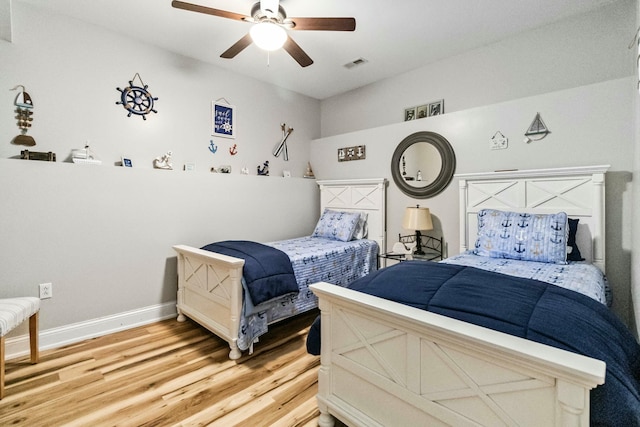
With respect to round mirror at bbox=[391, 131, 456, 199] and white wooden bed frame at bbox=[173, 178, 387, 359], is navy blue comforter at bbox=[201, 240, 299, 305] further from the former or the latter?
round mirror at bbox=[391, 131, 456, 199]

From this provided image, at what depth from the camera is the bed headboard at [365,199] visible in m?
3.64

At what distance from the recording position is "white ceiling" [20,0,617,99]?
237 cm

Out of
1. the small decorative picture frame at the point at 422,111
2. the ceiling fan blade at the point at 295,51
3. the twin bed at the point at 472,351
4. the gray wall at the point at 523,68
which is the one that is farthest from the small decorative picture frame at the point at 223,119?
the twin bed at the point at 472,351

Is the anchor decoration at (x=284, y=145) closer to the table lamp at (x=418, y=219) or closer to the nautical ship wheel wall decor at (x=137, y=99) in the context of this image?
the nautical ship wheel wall decor at (x=137, y=99)

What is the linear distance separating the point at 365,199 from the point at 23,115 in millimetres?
3346

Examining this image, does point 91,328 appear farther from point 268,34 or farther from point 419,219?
point 419,219

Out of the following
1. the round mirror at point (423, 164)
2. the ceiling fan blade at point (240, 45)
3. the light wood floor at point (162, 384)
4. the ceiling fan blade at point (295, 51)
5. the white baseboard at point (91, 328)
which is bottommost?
the light wood floor at point (162, 384)

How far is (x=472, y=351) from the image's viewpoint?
3.33 feet

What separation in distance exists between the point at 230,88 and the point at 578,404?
387 centimetres

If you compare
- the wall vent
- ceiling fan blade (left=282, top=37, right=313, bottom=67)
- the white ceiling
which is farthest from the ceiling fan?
the wall vent

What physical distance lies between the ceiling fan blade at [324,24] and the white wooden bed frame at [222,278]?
1761 mm

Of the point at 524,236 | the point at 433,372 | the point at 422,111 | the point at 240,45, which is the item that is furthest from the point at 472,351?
the point at 422,111

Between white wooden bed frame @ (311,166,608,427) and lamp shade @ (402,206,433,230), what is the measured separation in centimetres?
178

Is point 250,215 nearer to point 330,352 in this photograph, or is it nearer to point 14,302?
point 14,302
